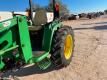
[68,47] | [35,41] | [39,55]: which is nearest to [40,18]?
[35,41]

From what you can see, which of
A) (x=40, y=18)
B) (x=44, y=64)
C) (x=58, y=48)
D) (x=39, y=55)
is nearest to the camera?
(x=39, y=55)

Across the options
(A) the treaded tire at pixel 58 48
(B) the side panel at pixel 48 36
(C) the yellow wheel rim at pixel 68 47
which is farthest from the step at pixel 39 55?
(C) the yellow wheel rim at pixel 68 47

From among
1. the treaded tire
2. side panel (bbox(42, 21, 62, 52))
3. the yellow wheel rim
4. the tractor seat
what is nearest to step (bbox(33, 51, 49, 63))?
side panel (bbox(42, 21, 62, 52))

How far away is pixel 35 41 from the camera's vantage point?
24.4ft

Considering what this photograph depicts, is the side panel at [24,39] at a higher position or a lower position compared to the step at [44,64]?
higher

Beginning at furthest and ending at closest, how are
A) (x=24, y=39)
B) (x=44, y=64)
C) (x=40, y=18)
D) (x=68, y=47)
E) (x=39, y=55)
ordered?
(x=68, y=47)
(x=40, y=18)
(x=44, y=64)
(x=39, y=55)
(x=24, y=39)

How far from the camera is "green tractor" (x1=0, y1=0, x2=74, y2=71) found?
5.91 m

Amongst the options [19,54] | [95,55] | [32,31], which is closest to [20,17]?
[19,54]

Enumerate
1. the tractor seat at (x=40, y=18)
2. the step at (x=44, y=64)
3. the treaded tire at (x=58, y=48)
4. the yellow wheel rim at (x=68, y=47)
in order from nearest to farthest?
the step at (x=44, y=64) < the treaded tire at (x=58, y=48) < the tractor seat at (x=40, y=18) < the yellow wheel rim at (x=68, y=47)

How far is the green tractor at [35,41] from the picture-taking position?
233 inches

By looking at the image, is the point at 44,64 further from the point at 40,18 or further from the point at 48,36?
the point at 40,18

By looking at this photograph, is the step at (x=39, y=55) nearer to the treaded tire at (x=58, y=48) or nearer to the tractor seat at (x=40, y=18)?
the treaded tire at (x=58, y=48)

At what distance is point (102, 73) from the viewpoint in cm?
689

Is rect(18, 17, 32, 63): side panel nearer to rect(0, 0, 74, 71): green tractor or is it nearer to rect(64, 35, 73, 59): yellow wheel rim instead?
rect(0, 0, 74, 71): green tractor
